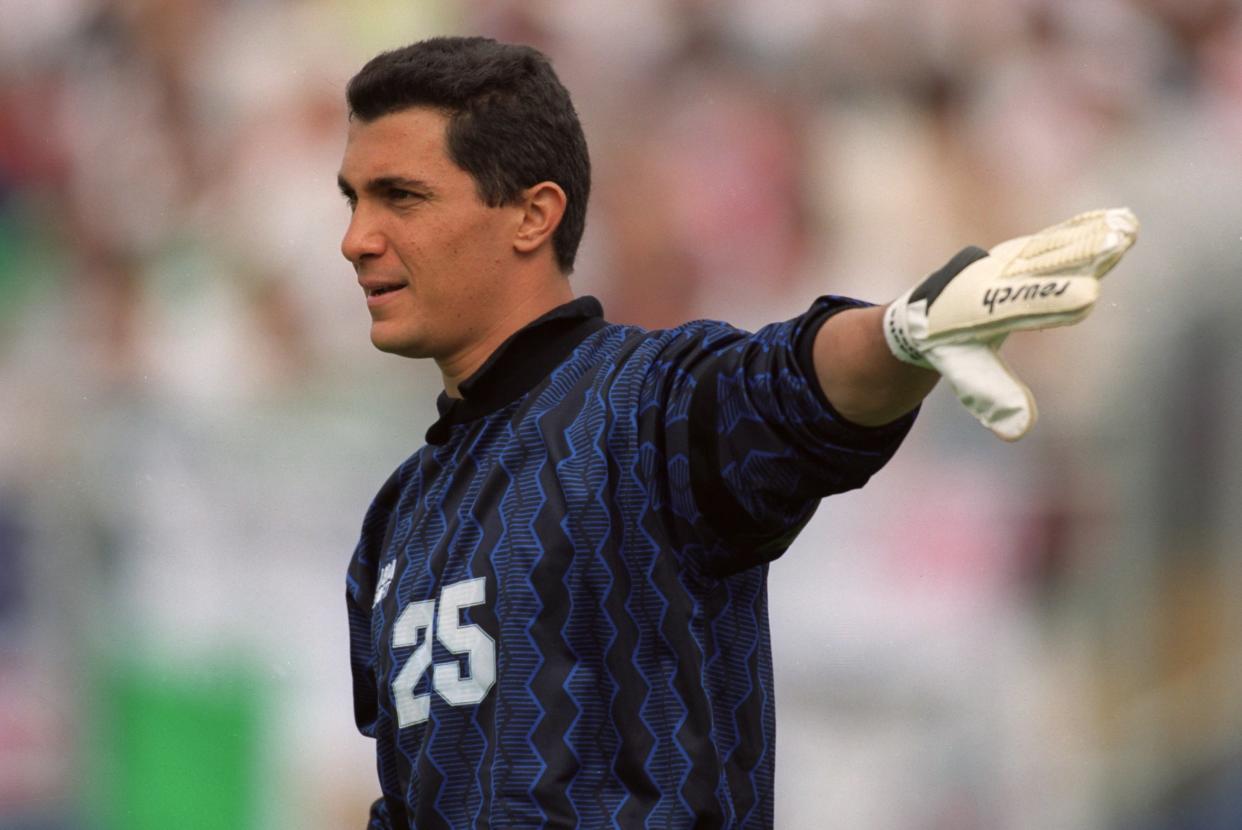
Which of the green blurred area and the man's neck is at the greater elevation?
the man's neck

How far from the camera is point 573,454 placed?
177 centimetres

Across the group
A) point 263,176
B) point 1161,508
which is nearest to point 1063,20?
point 1161,508

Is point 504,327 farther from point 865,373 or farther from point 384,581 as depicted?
point 865,373

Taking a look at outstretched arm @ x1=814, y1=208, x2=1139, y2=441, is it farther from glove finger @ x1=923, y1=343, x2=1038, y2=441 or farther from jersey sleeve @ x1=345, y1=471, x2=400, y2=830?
jersey sleeve @ x1=345, y1=471, x2=400, y2=830

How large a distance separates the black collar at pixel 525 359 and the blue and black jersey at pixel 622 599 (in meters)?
0.05

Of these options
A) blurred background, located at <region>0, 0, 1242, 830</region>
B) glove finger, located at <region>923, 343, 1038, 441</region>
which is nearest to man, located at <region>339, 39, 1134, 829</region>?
glove finger, located at <region>923, 343, 1038, 441</region>

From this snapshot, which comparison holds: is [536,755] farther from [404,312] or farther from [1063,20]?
[1063,20]

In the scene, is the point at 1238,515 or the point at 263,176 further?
the point at 263,176

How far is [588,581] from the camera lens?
5.64 ft

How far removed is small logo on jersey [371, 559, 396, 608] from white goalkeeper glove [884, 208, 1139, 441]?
77 cm

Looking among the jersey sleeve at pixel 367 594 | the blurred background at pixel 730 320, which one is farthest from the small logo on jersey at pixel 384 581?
the blurred background at pixel 730 320

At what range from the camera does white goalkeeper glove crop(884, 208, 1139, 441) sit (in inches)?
52.4

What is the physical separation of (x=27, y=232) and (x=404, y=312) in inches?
87.4

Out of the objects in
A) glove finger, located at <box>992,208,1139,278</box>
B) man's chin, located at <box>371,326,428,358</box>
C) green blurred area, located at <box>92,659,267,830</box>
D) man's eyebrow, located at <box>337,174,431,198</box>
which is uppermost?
man's eyebrow, located at <box>337,174,431,198</box>
